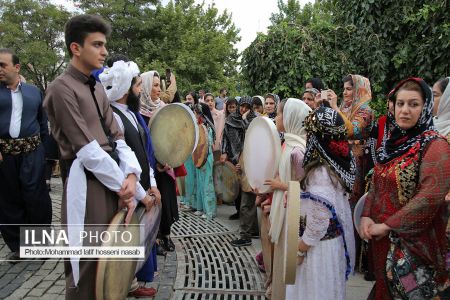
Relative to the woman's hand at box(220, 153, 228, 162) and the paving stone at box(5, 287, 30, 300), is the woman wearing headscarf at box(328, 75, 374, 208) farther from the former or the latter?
the paving stone at box(5, 287, 30, 300)

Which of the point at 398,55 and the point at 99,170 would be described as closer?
the point at 99,170

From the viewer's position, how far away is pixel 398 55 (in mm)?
7004

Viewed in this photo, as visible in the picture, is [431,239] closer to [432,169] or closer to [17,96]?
[432,169]

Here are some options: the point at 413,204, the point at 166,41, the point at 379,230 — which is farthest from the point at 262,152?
the point at 166,41

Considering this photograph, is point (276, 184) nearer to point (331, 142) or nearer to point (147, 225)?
point (331, 142)

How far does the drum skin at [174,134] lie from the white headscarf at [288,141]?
1390 millimetres

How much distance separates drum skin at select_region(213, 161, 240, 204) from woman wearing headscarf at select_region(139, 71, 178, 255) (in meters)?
1.54

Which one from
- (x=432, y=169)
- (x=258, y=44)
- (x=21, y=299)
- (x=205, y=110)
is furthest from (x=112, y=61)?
(x=258, y=44)

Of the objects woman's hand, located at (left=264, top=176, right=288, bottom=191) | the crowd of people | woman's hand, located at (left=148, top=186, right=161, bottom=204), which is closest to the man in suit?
the crowd of people

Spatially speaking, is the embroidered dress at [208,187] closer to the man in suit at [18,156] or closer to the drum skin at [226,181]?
the drum skin at [226,181]

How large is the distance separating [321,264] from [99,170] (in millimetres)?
1530

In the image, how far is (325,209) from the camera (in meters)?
2.45

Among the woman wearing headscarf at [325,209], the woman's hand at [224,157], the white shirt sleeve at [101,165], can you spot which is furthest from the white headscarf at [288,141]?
the woman's hand at [224,157]

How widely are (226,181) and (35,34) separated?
57.9 feet
